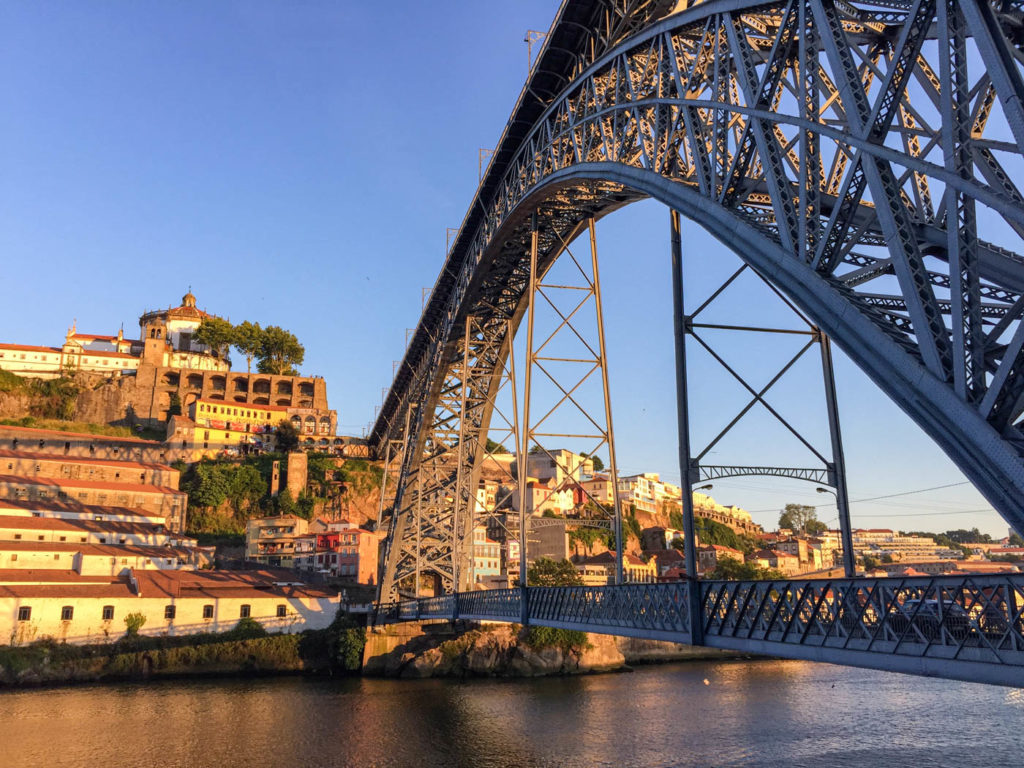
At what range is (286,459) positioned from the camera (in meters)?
75.0

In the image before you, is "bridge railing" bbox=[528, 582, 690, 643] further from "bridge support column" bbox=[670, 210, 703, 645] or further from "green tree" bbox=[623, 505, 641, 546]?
"green tree" bbox=[623, 505, 641, 546]

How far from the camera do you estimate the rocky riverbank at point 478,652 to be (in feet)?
143

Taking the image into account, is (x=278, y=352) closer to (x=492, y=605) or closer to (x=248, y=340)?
(x=248, y=340)

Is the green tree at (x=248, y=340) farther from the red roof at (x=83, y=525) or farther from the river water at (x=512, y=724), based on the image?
the river water at (x=512, y=724)

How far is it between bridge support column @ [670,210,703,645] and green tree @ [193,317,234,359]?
90.4m

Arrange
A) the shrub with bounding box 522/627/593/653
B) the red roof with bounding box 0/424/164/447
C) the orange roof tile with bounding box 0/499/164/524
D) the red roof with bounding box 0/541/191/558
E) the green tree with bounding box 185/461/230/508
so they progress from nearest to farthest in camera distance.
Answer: the red roof with bounding box 0/541/191/558
the shrub with bounding box 522/627/593/653
the orange roof tile with bounding box 0/499/164/524
the green tree with bounding box 185/461/230/508
the red roof with bounding box 0/424/164/447

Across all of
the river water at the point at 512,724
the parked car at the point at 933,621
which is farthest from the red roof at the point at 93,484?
the parked car at the point at 933,621

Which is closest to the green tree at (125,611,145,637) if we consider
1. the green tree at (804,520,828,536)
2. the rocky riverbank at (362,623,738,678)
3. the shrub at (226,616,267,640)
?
the shrub at (226,616,267,640)

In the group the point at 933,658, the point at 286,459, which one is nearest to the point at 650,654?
the point at 286,459

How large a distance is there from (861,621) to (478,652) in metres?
37.9

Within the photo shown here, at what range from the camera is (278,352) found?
100438 mm

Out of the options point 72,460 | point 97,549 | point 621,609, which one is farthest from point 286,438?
point 621,609

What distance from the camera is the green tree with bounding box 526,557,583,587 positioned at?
53206mm

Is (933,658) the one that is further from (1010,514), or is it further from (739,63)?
(739,63)
